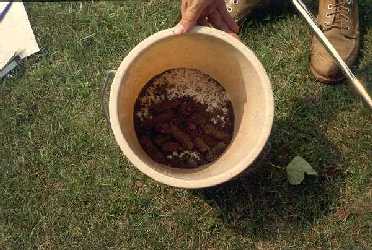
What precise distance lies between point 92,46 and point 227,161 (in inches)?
34.7

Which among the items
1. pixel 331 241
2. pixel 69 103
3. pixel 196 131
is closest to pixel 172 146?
pixel 196 131

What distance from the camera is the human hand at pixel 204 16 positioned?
1585 mm

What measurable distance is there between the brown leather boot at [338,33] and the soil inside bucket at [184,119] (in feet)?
1.40

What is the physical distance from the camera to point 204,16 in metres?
1.69

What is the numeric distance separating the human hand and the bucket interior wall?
66 mm

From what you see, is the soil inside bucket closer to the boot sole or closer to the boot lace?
the boot sole

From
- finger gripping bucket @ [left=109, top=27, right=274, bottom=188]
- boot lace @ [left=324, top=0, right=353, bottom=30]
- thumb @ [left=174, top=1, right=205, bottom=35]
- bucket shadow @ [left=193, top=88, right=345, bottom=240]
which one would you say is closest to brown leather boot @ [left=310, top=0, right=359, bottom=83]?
boot lace @ [left=324, top=0, right=353, bottom=30]

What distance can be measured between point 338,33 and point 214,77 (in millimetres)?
565

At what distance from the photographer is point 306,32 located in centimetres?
226

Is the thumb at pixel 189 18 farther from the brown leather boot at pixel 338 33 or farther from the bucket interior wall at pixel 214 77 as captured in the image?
the brown leather boot at pixel 338 33

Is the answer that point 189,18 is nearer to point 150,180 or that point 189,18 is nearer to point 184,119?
point 184,119

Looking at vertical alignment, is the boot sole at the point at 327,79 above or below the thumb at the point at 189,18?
below

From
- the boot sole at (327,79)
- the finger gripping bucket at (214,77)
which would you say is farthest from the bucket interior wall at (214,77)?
the boot sole at (327,79)

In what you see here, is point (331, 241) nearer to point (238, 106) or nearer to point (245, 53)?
point (238, 106)
